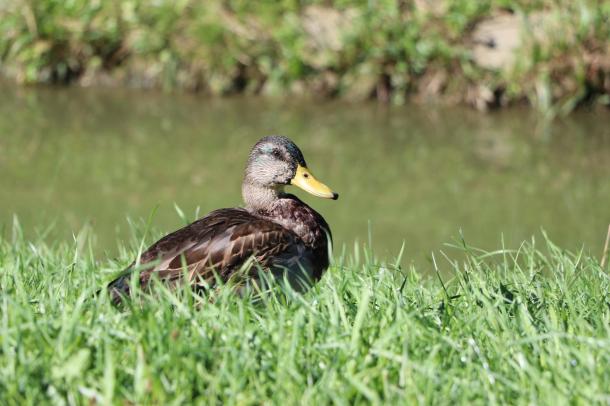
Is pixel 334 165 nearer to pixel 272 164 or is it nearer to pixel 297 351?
pixel 272 164

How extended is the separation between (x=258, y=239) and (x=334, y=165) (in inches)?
125

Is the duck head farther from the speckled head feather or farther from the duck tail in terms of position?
the duck tail

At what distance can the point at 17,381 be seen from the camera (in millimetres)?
2830

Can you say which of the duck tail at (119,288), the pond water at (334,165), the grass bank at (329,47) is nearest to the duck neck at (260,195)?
the duck tail at (119,288)

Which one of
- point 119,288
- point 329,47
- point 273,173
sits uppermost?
point 273,173

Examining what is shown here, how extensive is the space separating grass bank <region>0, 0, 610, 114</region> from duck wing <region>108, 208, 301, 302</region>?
462cm

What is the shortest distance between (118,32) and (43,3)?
0.66m

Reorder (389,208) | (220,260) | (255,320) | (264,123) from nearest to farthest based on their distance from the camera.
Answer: (255,320) < (220,260) < (389,208) < (264,123)

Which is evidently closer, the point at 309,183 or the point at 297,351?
the point at 297,351

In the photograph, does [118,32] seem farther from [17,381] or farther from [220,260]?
[17,381]

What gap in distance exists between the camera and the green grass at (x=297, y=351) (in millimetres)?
2846

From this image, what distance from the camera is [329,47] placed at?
8438mm

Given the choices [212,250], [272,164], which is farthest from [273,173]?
[212,250]

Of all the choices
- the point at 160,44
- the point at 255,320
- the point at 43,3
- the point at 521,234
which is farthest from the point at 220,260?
the point at 43,3
